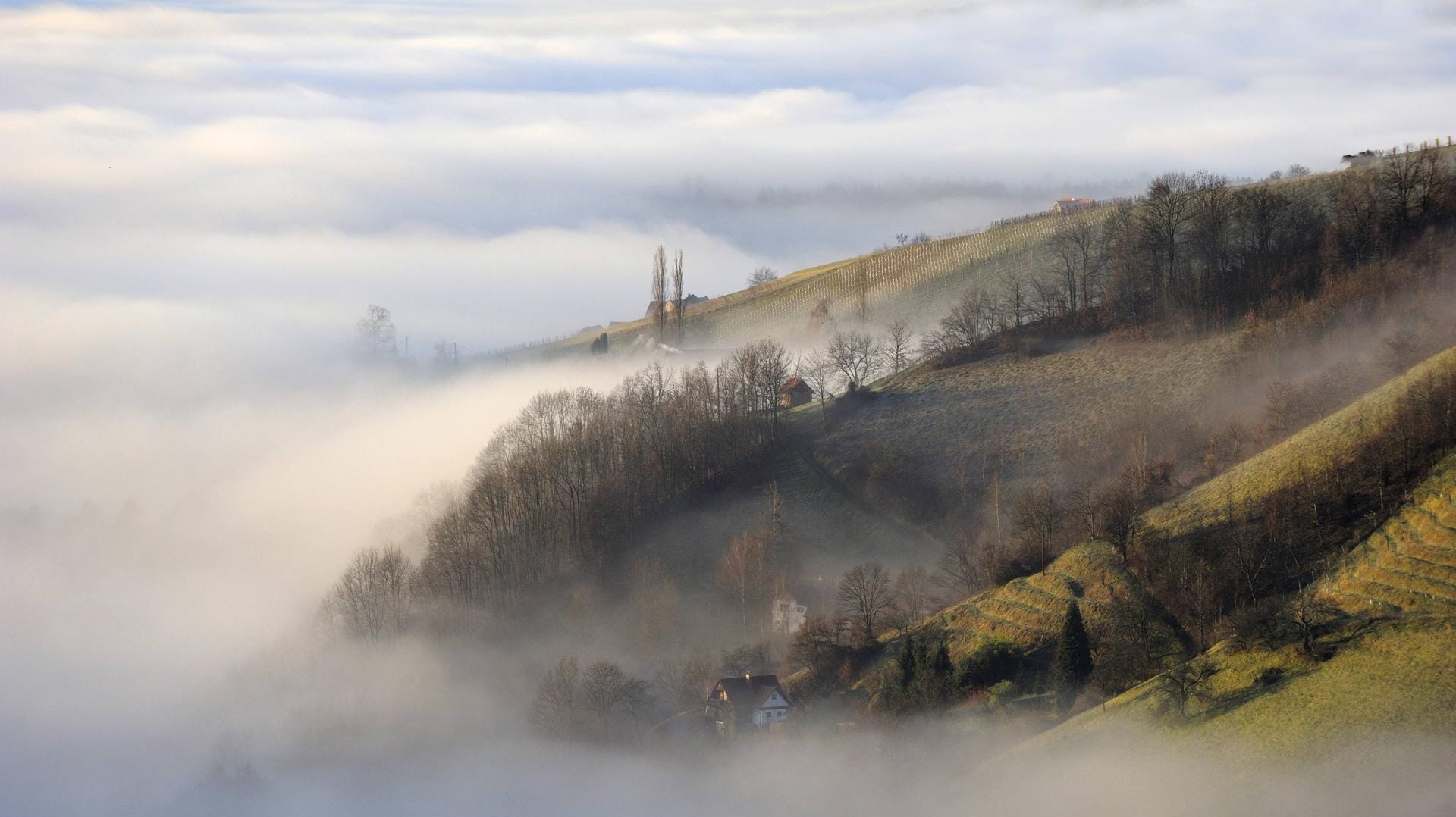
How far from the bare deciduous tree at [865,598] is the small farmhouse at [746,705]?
22.4 feet

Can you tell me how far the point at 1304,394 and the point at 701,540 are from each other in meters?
47.0

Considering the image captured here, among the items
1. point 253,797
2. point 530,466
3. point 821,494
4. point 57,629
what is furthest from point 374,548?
point 57,629

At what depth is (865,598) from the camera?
95.8 meters

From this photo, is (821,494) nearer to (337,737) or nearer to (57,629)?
(337,737)

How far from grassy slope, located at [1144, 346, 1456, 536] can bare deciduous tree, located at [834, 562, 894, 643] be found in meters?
18.2

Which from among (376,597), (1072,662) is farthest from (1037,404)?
(376,597)

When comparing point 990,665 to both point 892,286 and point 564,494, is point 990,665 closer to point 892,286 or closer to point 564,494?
point 564,494

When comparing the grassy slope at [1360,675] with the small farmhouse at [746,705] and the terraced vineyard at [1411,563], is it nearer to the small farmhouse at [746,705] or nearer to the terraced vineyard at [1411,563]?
the terraced vineyard at [1411,563]

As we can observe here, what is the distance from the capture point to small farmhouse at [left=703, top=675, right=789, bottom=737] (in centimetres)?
9106

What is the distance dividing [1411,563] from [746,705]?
40937 millimetres

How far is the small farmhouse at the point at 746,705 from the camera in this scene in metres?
91.1

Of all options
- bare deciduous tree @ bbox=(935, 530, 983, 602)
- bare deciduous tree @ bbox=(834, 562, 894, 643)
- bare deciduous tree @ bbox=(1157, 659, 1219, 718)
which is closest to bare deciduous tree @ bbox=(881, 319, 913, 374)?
bare deciduous tree @ bbox=(935, 530, 983, 602)

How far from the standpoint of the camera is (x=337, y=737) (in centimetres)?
10906

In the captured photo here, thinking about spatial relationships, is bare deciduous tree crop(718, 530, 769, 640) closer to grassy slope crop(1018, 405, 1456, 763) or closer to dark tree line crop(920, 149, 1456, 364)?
grassy slope crop(1018, 405, 1456, 763)
